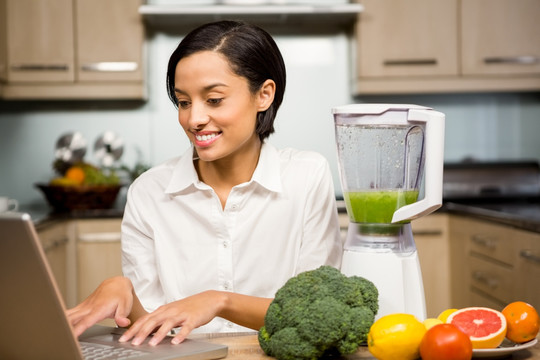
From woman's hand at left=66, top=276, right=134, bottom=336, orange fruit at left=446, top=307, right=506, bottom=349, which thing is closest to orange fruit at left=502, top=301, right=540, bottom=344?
orange fruit at left=446, top=307, right=506, bottom=349

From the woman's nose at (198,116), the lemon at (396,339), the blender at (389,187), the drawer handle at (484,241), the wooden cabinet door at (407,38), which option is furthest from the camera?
the wooden cabinet door at (407,38)

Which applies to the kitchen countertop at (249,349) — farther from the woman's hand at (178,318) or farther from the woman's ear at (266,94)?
the woman's ear at (266,94)

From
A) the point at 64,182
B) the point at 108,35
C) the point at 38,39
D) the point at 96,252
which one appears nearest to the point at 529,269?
the point at 96,252

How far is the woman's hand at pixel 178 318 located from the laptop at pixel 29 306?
0.18 feet

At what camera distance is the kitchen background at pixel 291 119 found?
3.67 m

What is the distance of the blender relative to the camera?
1080 millimetres

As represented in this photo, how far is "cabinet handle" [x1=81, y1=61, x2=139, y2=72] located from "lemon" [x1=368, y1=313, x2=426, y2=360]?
8.89 ft

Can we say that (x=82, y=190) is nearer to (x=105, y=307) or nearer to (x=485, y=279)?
(x=485, y=279)

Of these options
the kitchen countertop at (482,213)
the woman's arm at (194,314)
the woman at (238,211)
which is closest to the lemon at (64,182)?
the kitchen countertop at (482,213)

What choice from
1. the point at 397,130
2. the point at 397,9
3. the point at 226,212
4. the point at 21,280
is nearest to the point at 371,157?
the point at 397,130

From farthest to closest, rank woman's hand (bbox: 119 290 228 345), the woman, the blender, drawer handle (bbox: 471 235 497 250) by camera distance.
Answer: drawer handle (bbox: 471 235 497 250)
the woman
the blender
woman's hand (bbox: 119 290 228 345)

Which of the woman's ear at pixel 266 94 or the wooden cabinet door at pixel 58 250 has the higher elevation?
the woman's ear at pixel 266 94

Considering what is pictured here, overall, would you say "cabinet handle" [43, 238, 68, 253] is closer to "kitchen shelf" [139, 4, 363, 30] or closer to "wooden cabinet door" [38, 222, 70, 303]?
"wooden cabinet door" [38, 222, 70, 303]

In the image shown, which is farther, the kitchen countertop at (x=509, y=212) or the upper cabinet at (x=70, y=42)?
the upper cabinet at (x=70, y=42)
